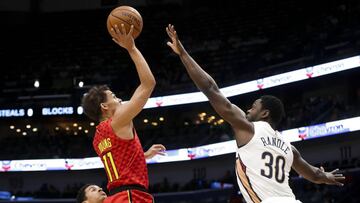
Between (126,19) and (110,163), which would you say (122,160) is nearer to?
(110,163)

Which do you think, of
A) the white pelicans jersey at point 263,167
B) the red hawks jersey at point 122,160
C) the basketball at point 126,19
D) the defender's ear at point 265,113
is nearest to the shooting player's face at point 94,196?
the red hawks jersey at point 122,160

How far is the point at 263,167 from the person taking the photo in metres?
4.27

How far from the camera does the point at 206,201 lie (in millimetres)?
21469

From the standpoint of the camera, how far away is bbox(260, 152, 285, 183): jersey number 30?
14.0ft

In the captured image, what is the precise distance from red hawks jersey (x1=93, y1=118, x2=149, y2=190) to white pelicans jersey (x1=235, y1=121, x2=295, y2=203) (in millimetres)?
799

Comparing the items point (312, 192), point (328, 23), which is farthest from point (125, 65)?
point (312, 192)

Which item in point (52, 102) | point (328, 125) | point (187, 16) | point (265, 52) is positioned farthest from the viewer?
point (187, 16)

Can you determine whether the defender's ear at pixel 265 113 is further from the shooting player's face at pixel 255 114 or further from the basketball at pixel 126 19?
the basketball at pixel 126 19

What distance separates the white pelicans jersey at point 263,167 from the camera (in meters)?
4.22

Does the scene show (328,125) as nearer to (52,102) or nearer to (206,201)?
(206,201)

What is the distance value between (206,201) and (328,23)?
34.5 ft

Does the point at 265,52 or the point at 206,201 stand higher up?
the point at 265,52

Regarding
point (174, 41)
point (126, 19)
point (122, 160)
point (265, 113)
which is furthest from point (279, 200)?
Answer: point (126, 19)

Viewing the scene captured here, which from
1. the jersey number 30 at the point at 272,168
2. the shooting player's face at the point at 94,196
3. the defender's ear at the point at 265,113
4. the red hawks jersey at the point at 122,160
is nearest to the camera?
the red hawks jersey at the point at 122,160
